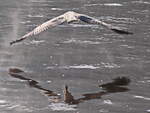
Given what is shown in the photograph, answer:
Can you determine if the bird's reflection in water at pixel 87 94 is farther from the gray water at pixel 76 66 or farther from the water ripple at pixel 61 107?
the water ripple at pixel 61 107

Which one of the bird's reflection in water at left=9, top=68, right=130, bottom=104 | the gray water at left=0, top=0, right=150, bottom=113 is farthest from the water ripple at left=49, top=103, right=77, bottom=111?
the bird's reflection in water at left=9, top=68, right=130, bottom=104

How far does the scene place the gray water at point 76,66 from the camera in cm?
1100

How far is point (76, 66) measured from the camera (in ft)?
46.1

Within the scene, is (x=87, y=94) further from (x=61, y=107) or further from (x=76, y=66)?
(x=76, y=66)

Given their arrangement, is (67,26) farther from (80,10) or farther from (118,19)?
(80,10)

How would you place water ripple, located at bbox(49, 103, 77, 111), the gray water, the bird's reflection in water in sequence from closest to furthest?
water ripple, located at bbox(49, 103, 77, 111) < the gray water < the bird's reflection in water

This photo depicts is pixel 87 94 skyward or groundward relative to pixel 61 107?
skyward

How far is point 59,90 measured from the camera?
11914mm

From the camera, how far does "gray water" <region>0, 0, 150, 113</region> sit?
11.0 m

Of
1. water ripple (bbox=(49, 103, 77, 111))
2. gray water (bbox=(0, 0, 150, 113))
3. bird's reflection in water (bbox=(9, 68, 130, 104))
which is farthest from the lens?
bird's reflection in water (bbox=(9, 68, 130, 104))

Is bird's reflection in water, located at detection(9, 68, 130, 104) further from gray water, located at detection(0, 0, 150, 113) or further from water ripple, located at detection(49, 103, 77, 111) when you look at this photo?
water ripple, located at detection(49, 103, 77, 111)

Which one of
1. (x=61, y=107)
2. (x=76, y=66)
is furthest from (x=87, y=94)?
(x=76, y=66)

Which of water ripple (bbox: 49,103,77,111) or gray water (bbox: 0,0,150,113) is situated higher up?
gray water (bbox: 0,0,150,113)

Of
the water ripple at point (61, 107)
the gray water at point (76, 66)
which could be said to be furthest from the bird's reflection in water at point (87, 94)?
the water ripple at point (61, 107)
